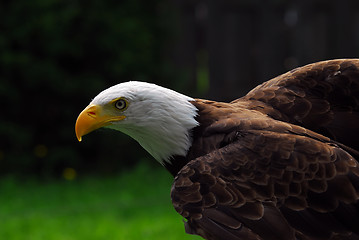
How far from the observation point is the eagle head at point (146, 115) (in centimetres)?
318

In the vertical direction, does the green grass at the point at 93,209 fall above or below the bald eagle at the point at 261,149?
below

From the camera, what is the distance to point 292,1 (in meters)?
8.34

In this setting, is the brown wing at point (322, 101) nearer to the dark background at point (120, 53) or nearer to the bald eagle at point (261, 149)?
the bald eagle at point (261, 149)

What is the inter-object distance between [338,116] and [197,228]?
0.98 m

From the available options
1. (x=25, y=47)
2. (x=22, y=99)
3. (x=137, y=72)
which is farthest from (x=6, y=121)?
(x=137, y=72)

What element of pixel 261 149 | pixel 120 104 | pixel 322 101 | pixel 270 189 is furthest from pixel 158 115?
pixel 322 101

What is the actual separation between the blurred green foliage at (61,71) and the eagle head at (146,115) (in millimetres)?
4193

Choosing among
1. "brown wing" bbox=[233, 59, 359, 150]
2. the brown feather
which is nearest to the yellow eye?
the brown feather

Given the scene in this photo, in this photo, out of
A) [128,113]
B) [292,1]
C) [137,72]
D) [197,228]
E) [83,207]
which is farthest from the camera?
[292,1]

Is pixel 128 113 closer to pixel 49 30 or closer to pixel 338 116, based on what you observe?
pixel 338 116

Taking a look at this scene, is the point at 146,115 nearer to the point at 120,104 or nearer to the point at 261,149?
the point at 120,104

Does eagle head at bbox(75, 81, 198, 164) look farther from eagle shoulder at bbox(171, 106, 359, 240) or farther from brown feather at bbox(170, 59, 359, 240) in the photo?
eagle shoulder at bbox(171, 106, 359, 240)

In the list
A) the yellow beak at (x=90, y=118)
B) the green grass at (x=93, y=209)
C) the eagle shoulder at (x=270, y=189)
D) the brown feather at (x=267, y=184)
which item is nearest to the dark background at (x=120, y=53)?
the green grass at (x=93, y=209)

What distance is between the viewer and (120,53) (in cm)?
756
